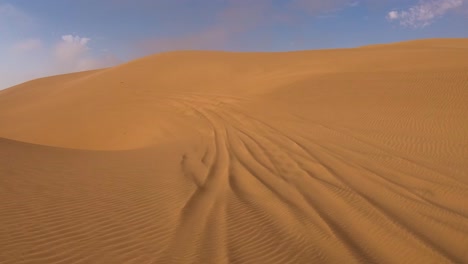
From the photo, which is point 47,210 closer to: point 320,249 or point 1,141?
point 320,249

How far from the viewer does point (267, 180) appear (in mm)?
7297

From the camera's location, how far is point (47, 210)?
17.7 ft

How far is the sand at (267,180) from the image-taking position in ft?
A: 14.8

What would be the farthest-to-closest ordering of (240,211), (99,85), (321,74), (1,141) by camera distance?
(99,85) < (321,74) < (1,141) < (240,211)

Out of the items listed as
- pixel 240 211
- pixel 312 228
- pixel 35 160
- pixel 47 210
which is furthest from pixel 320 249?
pixel 35 160

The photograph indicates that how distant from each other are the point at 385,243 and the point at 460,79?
13076 millimetres

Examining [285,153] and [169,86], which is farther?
[169,86]

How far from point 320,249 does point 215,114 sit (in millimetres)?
11760

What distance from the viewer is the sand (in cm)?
452

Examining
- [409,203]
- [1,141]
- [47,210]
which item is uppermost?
[1,141]

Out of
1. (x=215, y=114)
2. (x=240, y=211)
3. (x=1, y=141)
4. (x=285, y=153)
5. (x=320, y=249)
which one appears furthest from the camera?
(x=215, y=114)

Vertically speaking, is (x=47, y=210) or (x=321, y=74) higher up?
(x=321, y=74)

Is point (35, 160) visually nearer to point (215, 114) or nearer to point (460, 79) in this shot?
point (215, 114)

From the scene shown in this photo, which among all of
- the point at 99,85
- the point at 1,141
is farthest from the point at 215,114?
→ the point at 99,85
